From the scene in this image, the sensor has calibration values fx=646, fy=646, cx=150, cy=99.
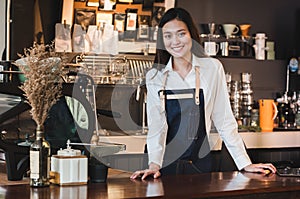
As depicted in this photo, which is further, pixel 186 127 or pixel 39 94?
pixel 186 127

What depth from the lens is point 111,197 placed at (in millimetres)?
2080

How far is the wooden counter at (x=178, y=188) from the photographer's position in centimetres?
212

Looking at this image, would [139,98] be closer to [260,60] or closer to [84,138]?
[260,60]

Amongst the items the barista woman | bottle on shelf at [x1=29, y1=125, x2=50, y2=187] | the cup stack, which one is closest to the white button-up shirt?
the barista woman

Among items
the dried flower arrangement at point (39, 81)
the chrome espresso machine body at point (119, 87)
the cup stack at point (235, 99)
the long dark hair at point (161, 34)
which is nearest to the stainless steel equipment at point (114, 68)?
the chrome espresso machine body at point (119, 87)

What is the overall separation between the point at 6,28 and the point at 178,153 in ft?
6.50

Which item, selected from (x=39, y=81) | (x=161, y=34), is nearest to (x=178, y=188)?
(x=39, y=81)

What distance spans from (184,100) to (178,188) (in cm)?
88

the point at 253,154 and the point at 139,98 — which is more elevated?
the point at 139,98

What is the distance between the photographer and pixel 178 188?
2291 mm

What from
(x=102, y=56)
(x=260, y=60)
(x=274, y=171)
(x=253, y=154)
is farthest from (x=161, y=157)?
(x=260, y=60)

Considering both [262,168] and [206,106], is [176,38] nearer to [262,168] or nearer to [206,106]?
[206,106]

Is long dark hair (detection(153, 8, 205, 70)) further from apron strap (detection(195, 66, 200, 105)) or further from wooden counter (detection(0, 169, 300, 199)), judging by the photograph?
wooden counter (detection(0, 169, 300, 199))

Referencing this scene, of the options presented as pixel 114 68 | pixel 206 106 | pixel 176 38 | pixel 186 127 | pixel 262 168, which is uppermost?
pixel 176 38
